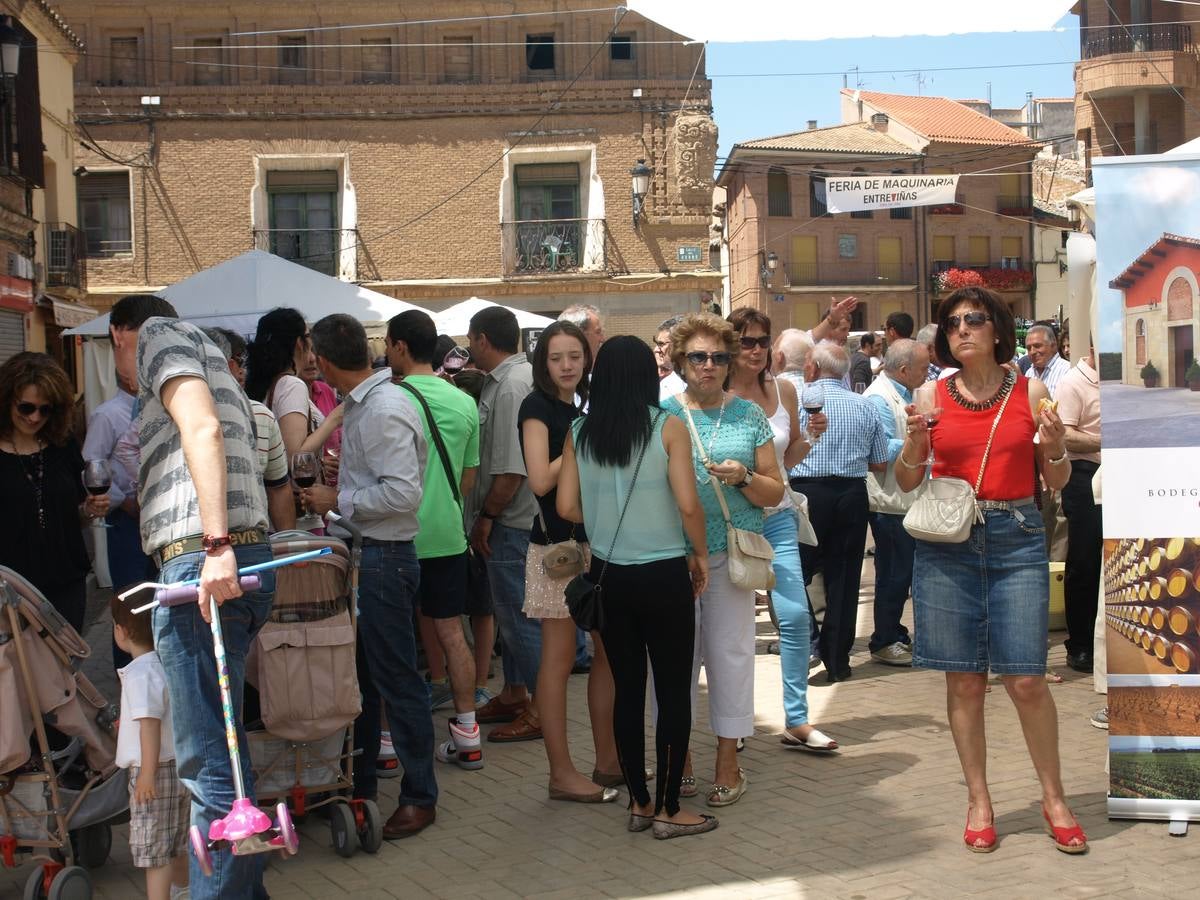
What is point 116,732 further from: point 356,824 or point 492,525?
point 492,525

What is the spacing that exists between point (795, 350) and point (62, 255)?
696 inches

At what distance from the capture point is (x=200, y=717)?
13.0 ft

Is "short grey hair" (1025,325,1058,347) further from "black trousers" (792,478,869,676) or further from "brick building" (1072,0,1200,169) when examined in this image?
"black trousers" (792,478,869,676)

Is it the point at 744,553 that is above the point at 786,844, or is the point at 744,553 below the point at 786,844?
above

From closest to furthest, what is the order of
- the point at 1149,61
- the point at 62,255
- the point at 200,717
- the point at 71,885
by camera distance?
the point at 200,717 < the point at 71,885 < the point at 1149,61 < the point at 62,255

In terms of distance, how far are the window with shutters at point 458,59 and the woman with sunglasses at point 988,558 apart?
1071 inches

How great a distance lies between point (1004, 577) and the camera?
5.04 meters

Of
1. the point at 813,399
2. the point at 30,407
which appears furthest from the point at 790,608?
the point at 30,407

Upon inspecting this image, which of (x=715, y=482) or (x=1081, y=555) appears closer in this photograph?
(x=715, y=482)

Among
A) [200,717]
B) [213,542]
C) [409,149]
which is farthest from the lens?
[409,149]

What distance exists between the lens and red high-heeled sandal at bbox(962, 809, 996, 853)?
4.95 meters

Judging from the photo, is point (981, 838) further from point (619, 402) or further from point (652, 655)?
point (619, 402)

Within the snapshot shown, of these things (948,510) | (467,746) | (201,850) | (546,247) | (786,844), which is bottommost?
(786,844)

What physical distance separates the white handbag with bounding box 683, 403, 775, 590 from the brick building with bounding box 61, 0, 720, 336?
24.9 meters
